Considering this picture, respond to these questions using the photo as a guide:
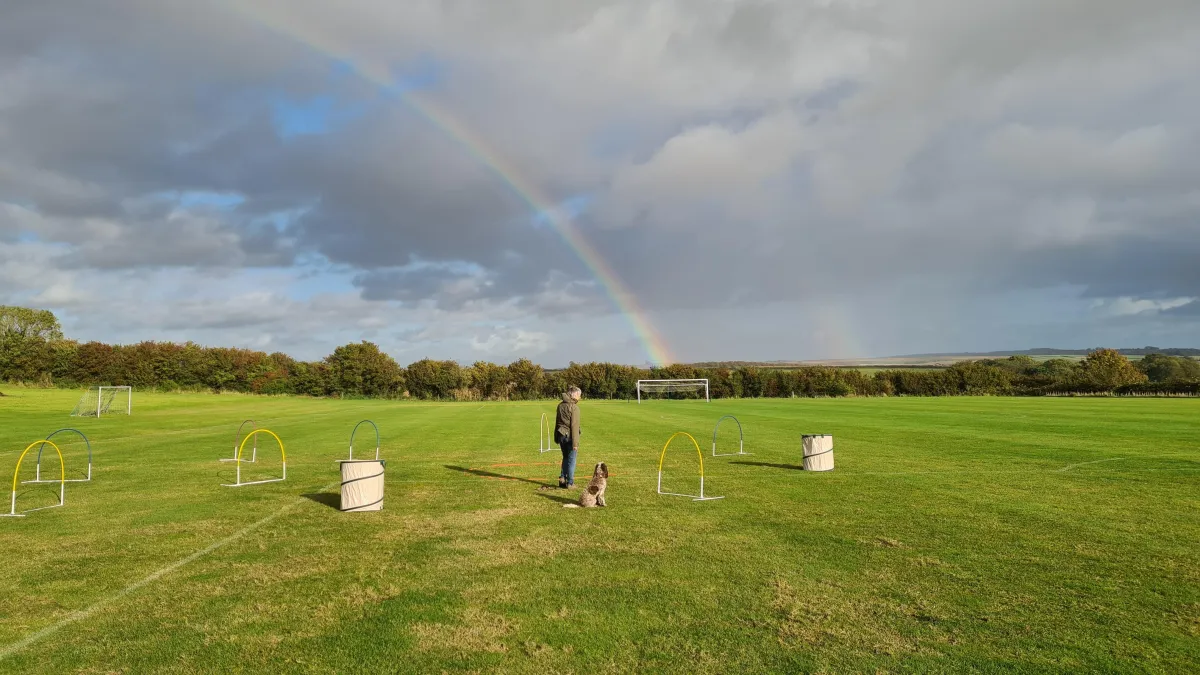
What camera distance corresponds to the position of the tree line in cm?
9156

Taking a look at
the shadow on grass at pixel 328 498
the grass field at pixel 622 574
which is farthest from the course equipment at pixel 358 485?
the shadow on grass at pixel 328 498

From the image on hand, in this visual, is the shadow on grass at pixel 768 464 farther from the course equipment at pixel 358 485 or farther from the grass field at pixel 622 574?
the course equipment at pixel 358 485

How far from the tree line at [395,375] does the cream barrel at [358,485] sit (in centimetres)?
7807

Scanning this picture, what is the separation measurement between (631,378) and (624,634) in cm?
9373

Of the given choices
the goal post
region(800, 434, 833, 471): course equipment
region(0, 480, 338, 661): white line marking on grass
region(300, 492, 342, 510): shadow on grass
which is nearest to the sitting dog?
region(300, 492, 342, 510): shadow on grass

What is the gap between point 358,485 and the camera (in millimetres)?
12422

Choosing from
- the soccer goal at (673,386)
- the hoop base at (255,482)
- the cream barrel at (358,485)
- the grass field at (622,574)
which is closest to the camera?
the grass field at (622,574)

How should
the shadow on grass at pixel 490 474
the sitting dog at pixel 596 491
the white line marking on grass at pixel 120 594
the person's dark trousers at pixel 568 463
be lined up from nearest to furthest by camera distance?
1. the white line marking on grass at pixel 120 594
2. the sitting dog at pixel 596 491
3. the person's dark trousers at pixel 568 463
4. the shadow on grass at pixel 490 474

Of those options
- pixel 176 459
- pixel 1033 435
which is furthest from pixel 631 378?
pixel 176 459

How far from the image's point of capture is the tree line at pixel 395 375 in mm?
91562

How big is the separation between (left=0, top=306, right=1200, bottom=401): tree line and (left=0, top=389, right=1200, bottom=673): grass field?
76.8m

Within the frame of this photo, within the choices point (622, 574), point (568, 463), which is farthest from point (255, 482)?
point (622, 574)

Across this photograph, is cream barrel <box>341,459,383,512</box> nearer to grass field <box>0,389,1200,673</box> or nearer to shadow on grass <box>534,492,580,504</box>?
grass field <box>0,389,1200,673</box>

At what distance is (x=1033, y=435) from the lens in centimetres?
2584
